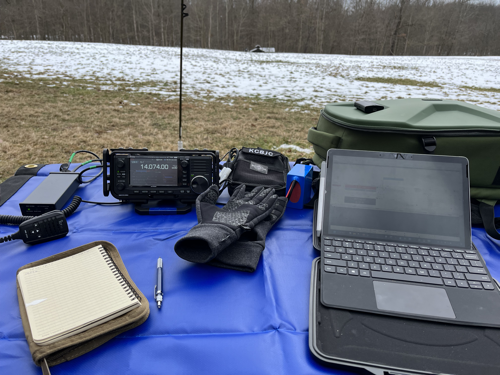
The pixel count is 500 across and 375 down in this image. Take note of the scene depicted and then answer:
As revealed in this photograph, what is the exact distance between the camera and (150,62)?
12.2m

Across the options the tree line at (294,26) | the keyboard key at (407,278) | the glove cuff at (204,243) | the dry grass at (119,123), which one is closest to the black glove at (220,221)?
the glove cuff at (204,243)

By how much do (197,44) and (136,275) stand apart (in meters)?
29.2

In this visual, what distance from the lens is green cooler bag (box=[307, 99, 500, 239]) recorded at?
119 cm

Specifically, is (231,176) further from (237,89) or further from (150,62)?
(150,62)

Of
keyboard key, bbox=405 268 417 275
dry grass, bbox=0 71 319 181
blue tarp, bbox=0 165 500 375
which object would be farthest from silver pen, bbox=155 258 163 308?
dry grass, bbox=0 71 319 181

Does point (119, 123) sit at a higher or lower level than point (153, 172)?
lower

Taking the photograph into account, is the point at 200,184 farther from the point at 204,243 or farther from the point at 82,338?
the point at 82,338

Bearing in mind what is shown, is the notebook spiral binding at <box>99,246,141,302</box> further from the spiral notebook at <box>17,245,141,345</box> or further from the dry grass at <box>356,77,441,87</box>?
the dry grass at <box>356,77,441,87</box>

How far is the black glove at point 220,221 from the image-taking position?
0.90 metres

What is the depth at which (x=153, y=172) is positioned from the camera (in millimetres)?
1272

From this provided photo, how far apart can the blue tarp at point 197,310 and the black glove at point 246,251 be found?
0.09 ft

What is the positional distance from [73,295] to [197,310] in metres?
0.31

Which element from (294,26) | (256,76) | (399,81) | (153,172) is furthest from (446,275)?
(294,26)

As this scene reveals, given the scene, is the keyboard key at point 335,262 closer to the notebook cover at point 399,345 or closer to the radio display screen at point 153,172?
the notebook cover at point 399,345
